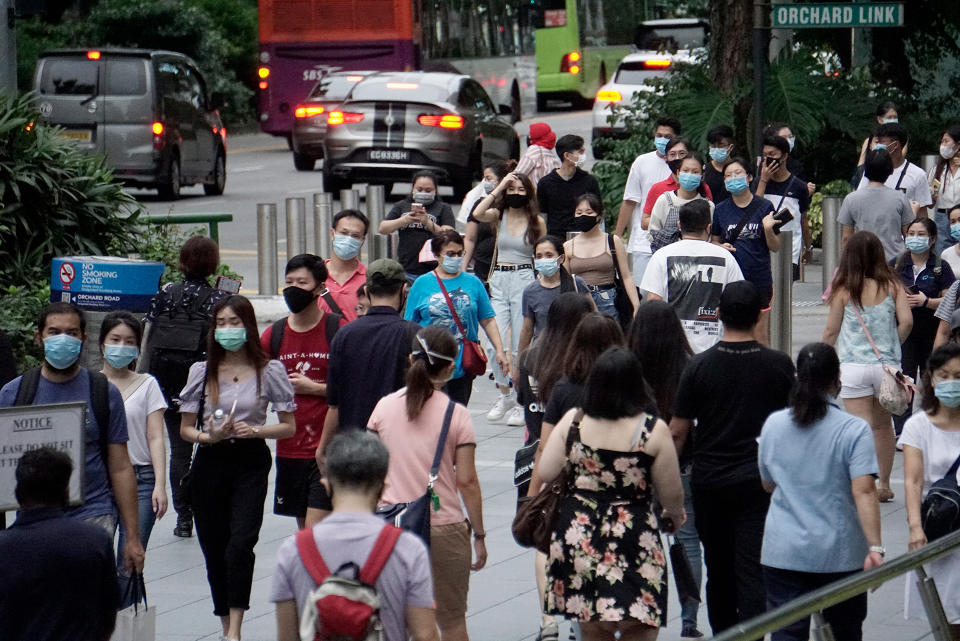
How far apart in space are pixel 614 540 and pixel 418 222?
6.46m

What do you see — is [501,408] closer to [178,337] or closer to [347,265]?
[347,265]

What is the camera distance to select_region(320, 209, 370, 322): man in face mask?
29.4 feet

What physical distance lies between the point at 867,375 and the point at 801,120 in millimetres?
9602

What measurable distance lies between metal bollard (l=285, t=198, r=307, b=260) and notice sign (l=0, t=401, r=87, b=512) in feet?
32.6

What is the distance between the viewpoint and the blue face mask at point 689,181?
11.0 metres

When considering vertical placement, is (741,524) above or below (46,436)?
A: below

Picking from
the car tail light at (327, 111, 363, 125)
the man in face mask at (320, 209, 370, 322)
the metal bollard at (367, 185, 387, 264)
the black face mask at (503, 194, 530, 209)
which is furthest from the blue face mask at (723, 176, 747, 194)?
the car tail light at (327, 111, 363, 125)

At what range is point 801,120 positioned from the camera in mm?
18031

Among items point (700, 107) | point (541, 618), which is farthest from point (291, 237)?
point (541, 618)

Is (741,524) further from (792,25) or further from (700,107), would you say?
(700,107)

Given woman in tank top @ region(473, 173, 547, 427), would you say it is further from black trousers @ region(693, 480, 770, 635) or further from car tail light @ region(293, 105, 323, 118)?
car tail light @ region(293, 105, 323, 118)

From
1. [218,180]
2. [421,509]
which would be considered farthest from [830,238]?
[218,180]

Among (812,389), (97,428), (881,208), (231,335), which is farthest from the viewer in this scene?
(881,208)

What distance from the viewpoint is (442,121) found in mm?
23016
